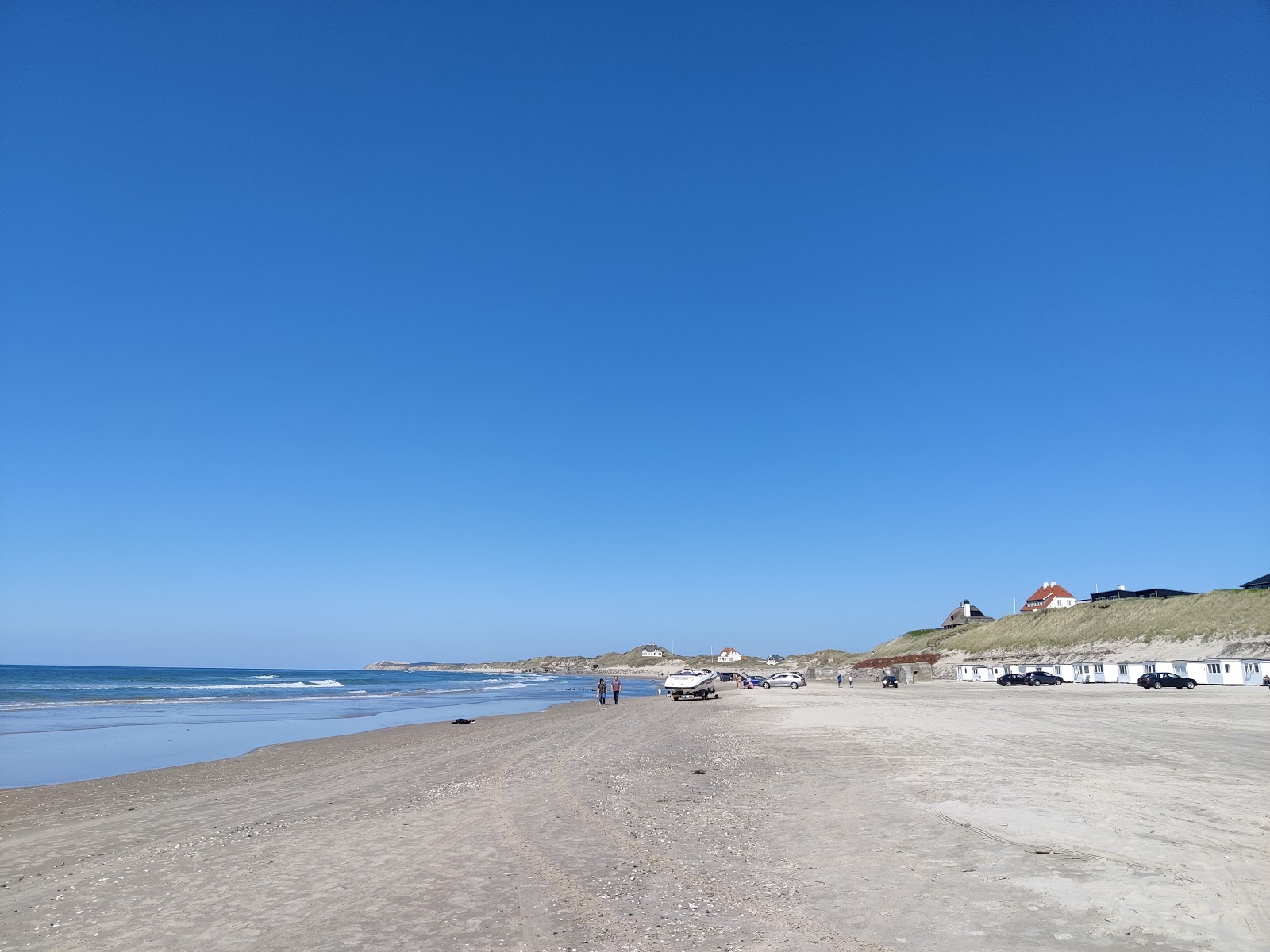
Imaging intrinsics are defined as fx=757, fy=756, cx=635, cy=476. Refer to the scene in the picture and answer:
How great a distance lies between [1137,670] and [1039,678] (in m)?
6.68

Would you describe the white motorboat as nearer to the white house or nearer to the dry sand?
the white house

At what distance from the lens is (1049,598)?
374 feet

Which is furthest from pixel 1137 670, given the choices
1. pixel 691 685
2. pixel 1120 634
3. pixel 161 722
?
pixel 161 722

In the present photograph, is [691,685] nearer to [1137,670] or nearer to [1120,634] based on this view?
[1137,670]

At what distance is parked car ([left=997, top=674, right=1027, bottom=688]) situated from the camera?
62531mm

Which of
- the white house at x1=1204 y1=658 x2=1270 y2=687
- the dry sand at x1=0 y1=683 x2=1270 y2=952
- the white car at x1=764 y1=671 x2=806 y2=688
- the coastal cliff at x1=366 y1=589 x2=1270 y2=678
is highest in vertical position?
the coastal cliff at x1=366 y1=589 x2=1270 y2=678

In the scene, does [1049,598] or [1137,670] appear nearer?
[1137,670]

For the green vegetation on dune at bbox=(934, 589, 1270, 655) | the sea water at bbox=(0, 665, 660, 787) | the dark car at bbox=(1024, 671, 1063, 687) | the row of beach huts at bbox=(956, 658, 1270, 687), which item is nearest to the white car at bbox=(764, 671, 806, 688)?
the row of beach huts at bbox=(956, 658, 1270, 687)

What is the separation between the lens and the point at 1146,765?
52.1 feet

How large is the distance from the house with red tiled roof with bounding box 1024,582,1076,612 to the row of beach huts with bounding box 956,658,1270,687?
149ft

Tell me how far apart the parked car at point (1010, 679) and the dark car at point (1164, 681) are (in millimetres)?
11694

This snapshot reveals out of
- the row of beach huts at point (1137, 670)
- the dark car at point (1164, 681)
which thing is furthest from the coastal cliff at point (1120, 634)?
the dark car at point (1164, 681)

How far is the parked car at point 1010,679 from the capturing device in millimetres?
62531

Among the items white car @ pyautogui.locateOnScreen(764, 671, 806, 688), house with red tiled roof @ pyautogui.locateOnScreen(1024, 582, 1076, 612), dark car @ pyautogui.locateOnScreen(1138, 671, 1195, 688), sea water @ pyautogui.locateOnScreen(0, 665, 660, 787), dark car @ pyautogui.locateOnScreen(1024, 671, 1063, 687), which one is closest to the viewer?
sea water @ pyautogui.locateOnScreen(0, 665, 660, 787)
